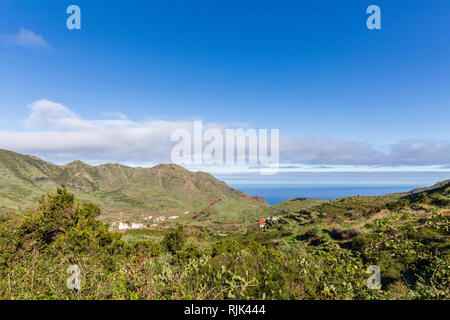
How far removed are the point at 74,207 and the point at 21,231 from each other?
4.57 metres

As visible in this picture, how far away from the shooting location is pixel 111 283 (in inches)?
180

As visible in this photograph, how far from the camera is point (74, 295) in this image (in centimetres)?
425
